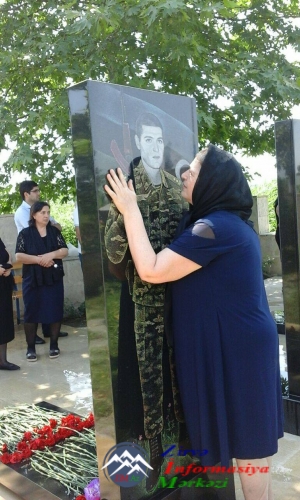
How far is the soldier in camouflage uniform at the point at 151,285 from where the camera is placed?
80.1 inches

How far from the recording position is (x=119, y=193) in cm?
190

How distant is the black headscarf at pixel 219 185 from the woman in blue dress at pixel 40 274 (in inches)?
137

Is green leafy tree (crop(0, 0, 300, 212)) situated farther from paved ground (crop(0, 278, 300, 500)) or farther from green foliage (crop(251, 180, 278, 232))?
green foliage (crop(251, 180, 278, 232))

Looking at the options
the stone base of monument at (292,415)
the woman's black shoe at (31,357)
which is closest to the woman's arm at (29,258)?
the woman's black shoe at (31,357)

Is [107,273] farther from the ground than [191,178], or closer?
closer

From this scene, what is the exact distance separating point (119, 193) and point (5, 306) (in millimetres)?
3225

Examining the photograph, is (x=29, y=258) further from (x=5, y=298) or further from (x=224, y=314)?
(x=224, y=314)

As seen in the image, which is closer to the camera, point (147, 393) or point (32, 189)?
point (147, 393)

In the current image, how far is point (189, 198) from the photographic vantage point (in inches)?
79.0

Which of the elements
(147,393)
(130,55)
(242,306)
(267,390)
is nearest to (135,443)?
(147,393)

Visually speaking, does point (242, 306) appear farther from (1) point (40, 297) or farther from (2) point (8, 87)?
(2) point (8, 87)

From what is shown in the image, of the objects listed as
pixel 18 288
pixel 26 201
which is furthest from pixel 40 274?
pixel 18 288

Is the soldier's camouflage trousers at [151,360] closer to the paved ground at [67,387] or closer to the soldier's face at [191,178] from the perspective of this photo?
the soldier's face at [191,178]

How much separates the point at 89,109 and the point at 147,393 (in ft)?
3.88
